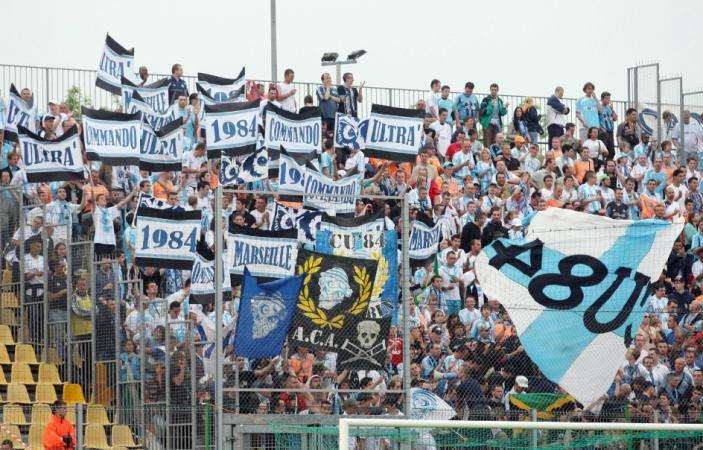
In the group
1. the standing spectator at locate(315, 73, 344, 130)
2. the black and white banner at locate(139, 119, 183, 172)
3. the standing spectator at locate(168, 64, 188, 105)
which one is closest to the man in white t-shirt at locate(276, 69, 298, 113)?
the standing spectator at locate(315, 73, 344, 130)

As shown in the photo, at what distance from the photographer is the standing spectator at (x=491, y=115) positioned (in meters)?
32.9

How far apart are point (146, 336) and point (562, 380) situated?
5.40 metres

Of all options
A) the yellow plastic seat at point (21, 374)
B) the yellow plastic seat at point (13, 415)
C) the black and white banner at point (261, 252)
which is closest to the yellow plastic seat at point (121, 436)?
the yellow plastic seat at point (13, 415)

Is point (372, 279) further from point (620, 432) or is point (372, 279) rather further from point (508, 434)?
point (620, 432)

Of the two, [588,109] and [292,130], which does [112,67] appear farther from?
[588,109]

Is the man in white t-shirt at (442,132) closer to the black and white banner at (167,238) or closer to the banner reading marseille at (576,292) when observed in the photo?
the banner reading marseille at (576,292)

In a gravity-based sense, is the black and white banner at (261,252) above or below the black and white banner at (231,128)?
below

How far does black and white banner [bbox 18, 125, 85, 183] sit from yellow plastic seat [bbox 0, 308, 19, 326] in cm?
188

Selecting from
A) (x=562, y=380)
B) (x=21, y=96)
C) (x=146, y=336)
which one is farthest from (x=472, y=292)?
(x=21, y=96)

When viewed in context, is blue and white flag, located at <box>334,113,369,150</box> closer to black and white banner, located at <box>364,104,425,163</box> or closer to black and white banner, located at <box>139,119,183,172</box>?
black and white banner, located at <box>364,104,425,163</box>

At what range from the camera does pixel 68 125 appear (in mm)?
27562

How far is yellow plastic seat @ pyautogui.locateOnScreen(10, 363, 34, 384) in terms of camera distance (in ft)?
76.2

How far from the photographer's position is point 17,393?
2297 centimetres

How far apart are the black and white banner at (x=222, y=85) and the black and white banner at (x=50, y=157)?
3910 mm
